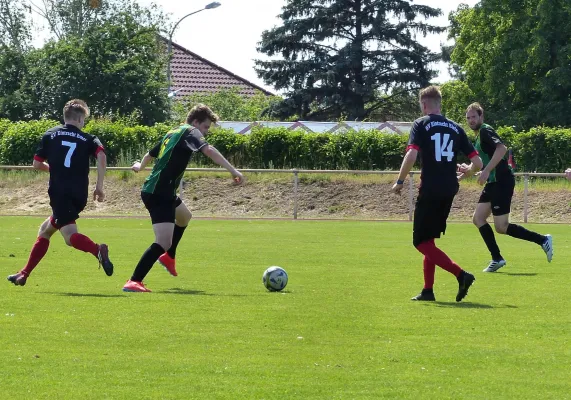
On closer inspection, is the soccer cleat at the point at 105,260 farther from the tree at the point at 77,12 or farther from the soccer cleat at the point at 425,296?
the tree at the point at 77,12

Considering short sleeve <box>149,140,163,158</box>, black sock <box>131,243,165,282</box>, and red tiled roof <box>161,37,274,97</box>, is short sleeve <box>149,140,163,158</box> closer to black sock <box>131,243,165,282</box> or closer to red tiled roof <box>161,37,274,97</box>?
black sock <box>131,243,165,282</box>

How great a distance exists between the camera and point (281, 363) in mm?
6852

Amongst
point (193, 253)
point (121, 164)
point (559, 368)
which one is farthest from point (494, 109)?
point (559, 368)

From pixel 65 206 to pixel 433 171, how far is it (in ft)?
11.9

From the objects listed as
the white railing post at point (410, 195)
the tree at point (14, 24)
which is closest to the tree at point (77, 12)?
the tree at point (14, 24)

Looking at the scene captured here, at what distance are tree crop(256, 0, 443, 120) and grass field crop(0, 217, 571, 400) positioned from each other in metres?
48.3

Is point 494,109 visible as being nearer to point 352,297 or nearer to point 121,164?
point 121,164

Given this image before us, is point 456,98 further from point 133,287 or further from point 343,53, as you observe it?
point 133,287

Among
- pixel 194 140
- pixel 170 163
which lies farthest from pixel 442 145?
pixel 170 163

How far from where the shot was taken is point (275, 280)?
36.1 ft

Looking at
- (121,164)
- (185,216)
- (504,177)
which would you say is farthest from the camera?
(121,164)

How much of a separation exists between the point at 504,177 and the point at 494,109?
41.1 metres

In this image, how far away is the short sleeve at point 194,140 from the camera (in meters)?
10.6

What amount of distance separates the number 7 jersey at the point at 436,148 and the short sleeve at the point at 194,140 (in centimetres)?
196
